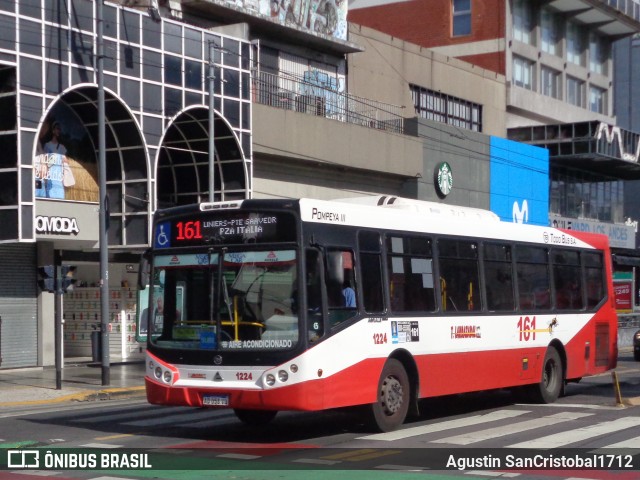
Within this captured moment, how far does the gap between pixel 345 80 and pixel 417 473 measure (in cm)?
2948

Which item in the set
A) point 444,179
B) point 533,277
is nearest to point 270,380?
point 533,277

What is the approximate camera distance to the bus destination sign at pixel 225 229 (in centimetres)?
1330

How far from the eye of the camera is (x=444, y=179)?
140 feet

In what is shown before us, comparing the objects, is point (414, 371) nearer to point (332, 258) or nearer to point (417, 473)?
point (332, 258)

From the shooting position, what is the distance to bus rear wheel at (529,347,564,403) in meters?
18.6

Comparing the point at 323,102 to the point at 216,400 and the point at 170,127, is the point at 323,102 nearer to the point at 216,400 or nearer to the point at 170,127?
the point at 170,127

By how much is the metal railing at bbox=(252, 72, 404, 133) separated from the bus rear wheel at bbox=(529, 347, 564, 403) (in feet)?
57.7

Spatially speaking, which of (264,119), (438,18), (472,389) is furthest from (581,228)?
(472,389)

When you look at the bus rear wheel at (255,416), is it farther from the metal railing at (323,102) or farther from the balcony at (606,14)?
the balcony at (606,14)

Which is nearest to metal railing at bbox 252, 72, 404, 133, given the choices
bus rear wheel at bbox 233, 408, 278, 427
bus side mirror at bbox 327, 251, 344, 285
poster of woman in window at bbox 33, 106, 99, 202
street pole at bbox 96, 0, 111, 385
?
poster of woman in window at bbox 33, 106, 99, 202

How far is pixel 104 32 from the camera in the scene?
27.1 m

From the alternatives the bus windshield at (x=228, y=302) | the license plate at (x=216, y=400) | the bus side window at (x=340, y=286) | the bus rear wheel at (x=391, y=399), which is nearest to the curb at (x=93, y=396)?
the bus windshield at (x=228, y=302)

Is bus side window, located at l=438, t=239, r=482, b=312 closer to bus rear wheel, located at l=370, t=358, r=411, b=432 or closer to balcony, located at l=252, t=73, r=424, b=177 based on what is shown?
bus rear wheel, located at l=370, t=358, r=411, b=432

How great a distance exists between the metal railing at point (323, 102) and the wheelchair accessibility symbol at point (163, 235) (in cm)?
2007
